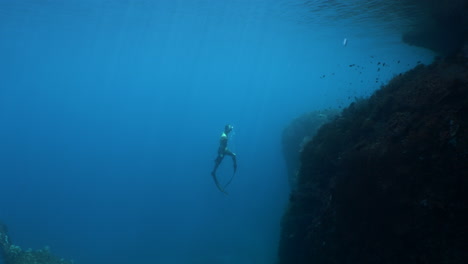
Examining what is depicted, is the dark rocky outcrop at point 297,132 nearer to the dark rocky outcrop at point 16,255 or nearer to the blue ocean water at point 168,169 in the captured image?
the blue ocean water at point 168,169

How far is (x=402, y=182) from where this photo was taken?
5.07 meters

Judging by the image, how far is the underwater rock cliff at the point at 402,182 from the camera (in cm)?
443

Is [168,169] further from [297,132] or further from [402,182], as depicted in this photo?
[402,182]

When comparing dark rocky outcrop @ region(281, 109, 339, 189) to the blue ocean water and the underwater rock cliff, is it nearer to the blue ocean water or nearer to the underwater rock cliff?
the blue ocean water

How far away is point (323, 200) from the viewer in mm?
7711

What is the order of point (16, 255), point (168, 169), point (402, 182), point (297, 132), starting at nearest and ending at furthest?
point (402, 182) → point (16, 255) → point (297, 132) → point (168, 169)

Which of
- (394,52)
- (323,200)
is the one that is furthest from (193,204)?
(323,200)

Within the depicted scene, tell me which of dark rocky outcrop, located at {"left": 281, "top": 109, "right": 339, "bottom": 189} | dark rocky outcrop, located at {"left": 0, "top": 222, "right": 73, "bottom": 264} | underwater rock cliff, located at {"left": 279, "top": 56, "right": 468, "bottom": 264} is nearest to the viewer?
underwater rock cliff, located at {"left": 279, "top": 56, "right": 468, "bottom": 264}

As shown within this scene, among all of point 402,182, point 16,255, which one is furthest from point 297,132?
point 16,255

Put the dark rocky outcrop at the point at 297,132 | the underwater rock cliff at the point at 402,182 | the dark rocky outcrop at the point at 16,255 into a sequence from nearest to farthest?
the underwater rock cliff at the point at 402,182 < the dark rocky outcrop at the point at 16,255 < the dark rocky outcrop at the point at 297,132

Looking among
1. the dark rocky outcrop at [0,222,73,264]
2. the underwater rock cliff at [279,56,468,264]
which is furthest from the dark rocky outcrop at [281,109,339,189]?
the dark rocky outcrop at [0,222,73,264]

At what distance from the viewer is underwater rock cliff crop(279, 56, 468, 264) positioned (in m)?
4.43

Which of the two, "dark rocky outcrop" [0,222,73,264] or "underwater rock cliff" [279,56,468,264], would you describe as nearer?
"underwater rock cliff" [279,56,468,264]

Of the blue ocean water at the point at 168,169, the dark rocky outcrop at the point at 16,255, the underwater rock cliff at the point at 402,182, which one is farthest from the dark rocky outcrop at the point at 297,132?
the dark rocky outcrop at the point at 16,255
